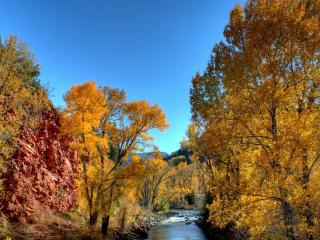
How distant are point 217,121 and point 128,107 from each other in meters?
10.8

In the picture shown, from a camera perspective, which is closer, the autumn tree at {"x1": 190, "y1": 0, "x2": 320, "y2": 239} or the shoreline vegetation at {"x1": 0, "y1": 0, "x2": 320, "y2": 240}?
the autumn tree at {"x1": 190, "y1": 0, "x2": 320, "y2": 239}

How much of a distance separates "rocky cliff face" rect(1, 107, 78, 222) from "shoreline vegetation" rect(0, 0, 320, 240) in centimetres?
8

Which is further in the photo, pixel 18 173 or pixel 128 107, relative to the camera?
pixel 128 107

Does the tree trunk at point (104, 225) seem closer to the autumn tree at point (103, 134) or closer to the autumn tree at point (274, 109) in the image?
the autumn tree at point (103, 134)

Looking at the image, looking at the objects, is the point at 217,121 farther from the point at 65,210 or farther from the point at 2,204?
the point at 65,210

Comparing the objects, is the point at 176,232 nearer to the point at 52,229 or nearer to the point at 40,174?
the point at 52,229

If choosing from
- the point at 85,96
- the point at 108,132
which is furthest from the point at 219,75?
the point at 108,132

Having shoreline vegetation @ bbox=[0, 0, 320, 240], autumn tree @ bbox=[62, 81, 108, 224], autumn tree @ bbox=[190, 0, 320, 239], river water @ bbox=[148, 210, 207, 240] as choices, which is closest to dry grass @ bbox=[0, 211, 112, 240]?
shoreline vegetation @ bbox=[0, 0, 320, 240]

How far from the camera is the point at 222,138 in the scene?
31.2 ft

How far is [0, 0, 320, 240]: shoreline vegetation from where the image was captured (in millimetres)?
8398

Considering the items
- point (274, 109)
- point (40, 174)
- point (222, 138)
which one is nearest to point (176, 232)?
point (40, 174)

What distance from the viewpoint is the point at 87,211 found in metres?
18.5

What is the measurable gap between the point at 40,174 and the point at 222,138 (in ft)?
46.0

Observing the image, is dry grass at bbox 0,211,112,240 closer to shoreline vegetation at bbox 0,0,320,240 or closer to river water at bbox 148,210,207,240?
shoreline vegetation at bbox 0,0,320,240
